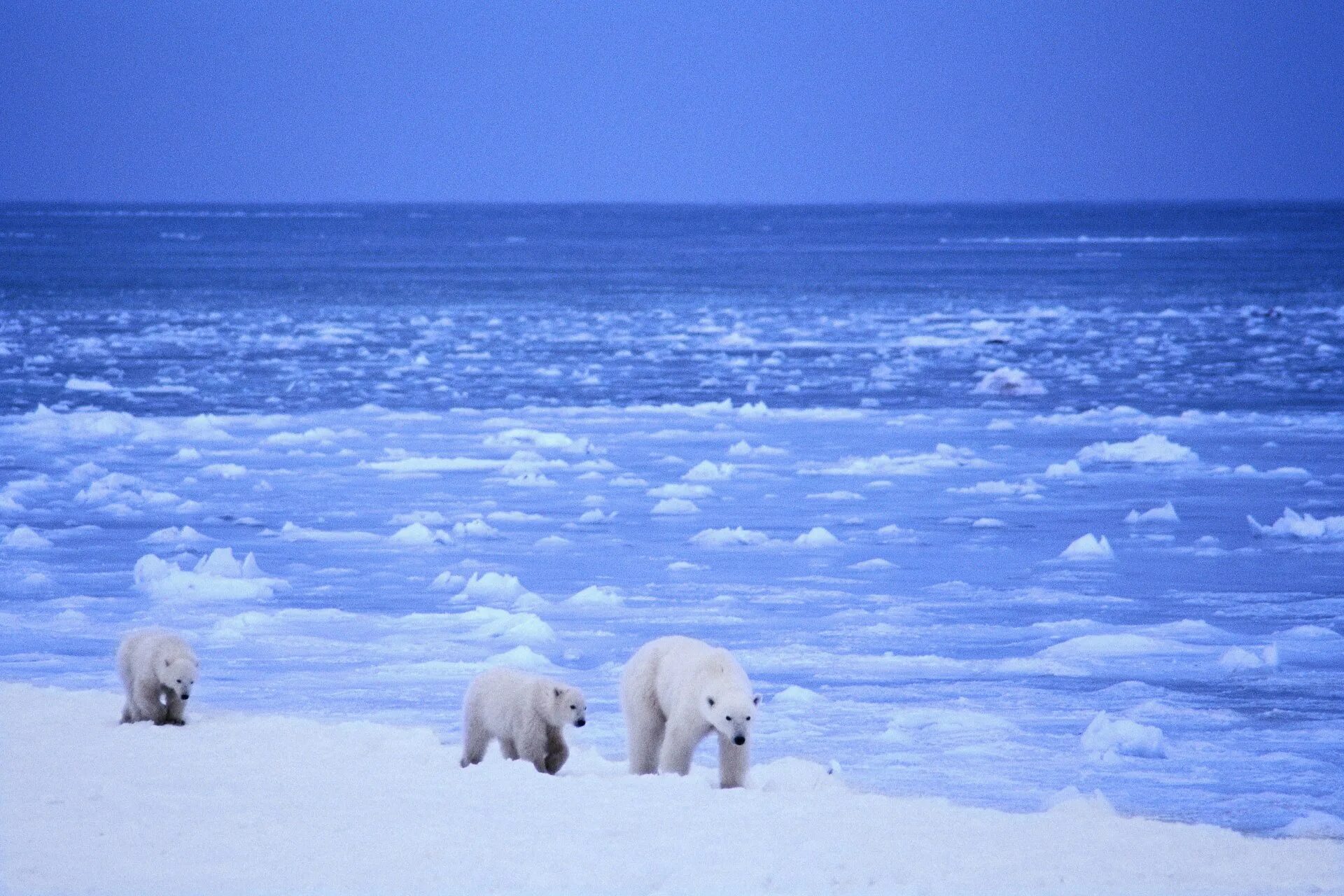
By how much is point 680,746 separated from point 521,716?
0.54m

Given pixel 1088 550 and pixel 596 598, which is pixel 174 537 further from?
pixel 1088 550

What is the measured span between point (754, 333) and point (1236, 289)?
1563 cm

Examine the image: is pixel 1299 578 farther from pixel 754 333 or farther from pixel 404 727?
pixel 754 333

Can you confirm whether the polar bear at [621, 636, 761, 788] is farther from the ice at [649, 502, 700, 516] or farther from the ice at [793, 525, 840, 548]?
the ice at [649, 502, 700, 516]

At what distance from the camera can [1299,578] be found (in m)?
9.19

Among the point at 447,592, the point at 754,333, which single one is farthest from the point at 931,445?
the point at 754,333

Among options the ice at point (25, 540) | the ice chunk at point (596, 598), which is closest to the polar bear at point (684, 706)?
the ice chunk at point (596, 598)

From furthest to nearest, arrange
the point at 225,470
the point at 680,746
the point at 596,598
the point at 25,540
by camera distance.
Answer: the point at 225,470, the point at 25,540, the point at 596,598, the point at 680,746

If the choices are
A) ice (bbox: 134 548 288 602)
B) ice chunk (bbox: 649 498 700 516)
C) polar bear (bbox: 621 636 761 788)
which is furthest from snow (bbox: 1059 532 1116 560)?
polar bear (bbox: 621 636 761 788)

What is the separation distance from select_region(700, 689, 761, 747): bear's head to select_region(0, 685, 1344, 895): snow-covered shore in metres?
0.20

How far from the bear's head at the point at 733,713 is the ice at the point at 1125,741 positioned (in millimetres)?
1611

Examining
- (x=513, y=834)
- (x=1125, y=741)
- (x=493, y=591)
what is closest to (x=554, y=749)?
(x=513, y=834)

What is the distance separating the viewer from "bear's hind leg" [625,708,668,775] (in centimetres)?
562

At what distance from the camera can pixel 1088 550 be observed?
984 centimetres
